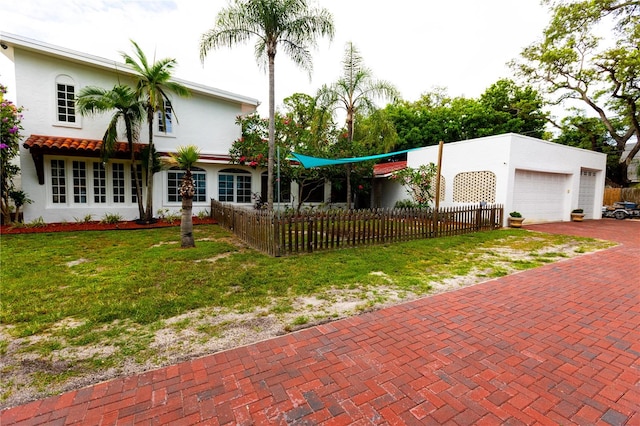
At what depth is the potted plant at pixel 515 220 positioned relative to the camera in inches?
480

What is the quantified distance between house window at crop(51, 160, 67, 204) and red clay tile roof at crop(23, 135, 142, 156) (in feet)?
3.28

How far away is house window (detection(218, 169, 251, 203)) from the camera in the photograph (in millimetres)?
14656

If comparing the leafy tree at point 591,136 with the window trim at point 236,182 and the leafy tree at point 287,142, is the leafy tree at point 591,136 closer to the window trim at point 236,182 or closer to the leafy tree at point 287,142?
the leafy tree at point 287,142

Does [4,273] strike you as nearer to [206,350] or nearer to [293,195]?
[206,350]

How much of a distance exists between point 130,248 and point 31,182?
Result: 7108 millimetres

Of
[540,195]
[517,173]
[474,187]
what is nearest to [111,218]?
[474,187]

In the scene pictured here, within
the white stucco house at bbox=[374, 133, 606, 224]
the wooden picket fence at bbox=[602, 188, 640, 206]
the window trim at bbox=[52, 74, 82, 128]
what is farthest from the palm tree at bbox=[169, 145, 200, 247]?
the wooden picket fence at bbox=[602, 188, 640, 206]

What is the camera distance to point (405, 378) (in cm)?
256

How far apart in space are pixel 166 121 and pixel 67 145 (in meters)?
3.98

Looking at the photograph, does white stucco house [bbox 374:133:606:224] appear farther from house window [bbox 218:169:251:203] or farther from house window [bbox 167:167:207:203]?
house window [bbox 167:167:207:203]

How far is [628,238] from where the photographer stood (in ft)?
34.1

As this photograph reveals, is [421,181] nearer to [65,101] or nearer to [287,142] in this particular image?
[287,142]

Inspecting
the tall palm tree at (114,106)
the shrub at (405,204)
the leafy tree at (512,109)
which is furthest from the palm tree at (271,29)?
the leafy tree at (512,109)

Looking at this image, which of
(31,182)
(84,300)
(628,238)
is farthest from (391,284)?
(31,182)
